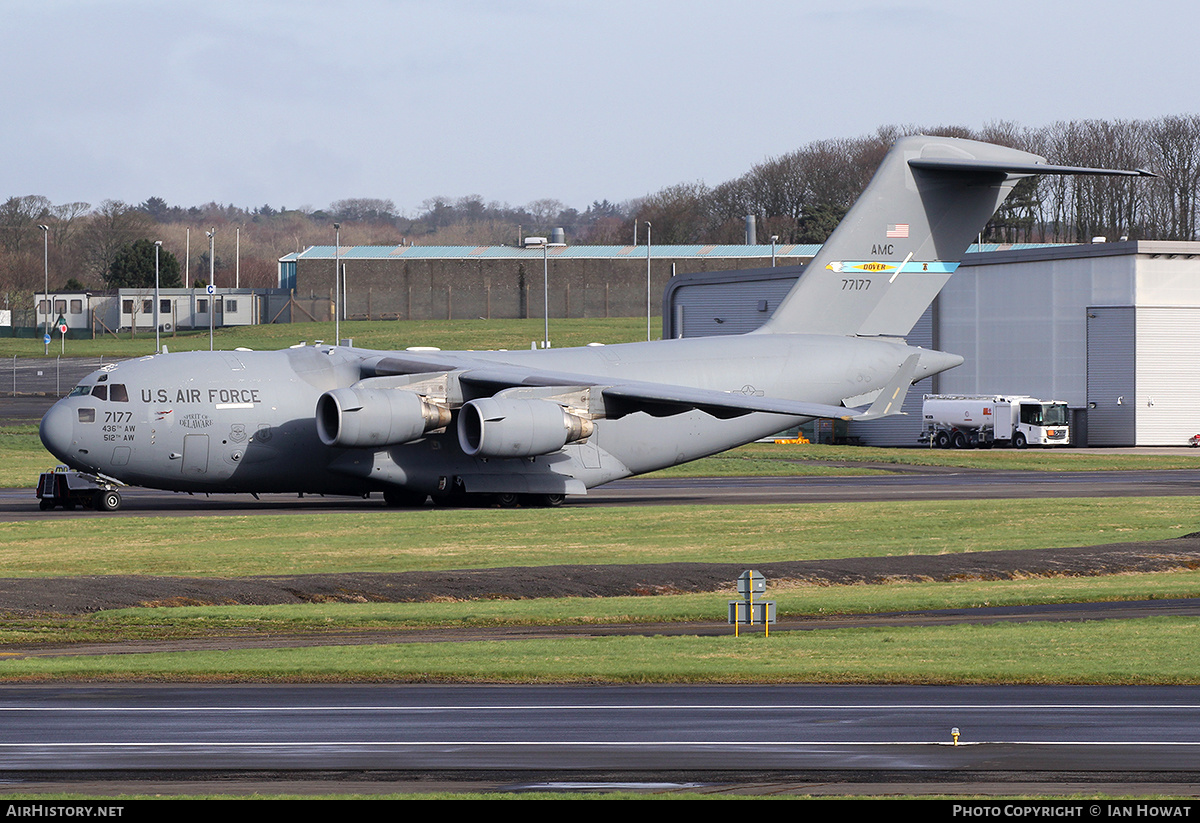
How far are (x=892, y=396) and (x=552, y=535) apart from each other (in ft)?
30.6

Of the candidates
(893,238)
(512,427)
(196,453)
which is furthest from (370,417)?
(893,238)

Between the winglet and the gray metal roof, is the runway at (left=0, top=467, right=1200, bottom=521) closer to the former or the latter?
the winglet

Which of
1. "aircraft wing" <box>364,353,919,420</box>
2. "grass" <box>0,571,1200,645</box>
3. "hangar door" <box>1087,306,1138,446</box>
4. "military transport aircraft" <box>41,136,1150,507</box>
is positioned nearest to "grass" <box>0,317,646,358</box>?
"hangar door" <box>1087,306,1138,446</box>

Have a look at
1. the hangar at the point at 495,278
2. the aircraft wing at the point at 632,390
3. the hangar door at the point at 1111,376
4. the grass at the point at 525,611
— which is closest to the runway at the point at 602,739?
the grass at the point at 525,611

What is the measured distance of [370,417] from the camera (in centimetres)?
3372

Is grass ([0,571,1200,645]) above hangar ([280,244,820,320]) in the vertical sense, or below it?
below

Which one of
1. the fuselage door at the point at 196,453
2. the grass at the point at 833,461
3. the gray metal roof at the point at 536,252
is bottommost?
the grass at the point at 833,461

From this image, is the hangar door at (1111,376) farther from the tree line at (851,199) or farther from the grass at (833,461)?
the tree line at (851,199)

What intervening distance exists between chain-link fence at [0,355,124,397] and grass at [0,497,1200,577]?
61.2 metres

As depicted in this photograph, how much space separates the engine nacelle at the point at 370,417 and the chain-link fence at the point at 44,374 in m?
59.2

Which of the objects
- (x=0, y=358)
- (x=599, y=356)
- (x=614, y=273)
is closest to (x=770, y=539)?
(x=599, y=356)

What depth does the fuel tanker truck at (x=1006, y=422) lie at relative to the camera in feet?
227

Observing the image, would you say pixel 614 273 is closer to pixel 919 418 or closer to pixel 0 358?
pixel 0 358

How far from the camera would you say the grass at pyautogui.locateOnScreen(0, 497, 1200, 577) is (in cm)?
2681
